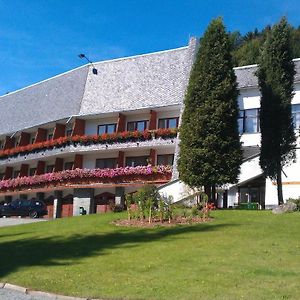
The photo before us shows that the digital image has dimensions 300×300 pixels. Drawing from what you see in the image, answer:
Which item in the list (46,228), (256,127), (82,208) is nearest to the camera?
(46,228)

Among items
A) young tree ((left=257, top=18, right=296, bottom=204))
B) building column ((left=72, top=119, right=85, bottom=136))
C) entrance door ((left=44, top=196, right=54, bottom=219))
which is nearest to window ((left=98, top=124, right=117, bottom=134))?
building column ((left=72, top=119, right=85, bottom=136))

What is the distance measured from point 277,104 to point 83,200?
19.4 m

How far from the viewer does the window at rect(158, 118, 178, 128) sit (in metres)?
41.0

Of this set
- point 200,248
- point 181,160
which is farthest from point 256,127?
point 200,248

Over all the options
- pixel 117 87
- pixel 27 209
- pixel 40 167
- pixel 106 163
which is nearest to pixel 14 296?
pixel 27 209

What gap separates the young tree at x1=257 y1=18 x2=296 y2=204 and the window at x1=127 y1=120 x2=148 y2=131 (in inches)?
588

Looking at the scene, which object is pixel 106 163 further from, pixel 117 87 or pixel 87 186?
pixel 117 87

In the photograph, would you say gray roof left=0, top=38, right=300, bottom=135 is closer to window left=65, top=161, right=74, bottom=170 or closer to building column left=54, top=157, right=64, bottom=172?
building column left=54, top=157, right=64, bottom=172

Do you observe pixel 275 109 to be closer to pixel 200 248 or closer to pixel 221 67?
pixel 221 67

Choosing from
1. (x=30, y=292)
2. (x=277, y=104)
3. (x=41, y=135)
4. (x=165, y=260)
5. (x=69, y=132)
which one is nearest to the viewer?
(x=30, y=292)

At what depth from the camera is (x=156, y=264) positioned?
1264cm

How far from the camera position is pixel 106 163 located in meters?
43.9

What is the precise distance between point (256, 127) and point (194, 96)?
925 centimetres

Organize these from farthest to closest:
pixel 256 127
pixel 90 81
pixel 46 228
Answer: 1. pixel 90 81
2. pixel 256 127
3. pixel 46 228
